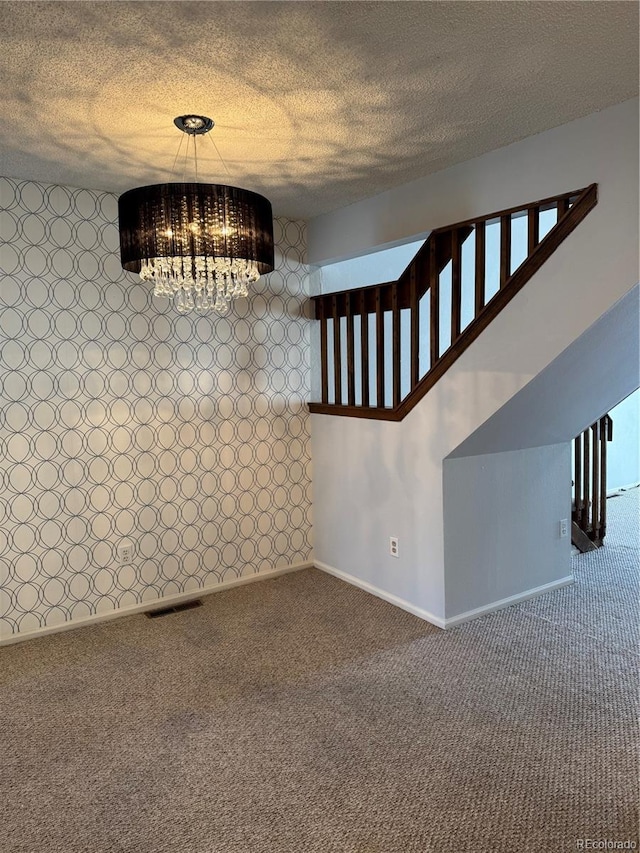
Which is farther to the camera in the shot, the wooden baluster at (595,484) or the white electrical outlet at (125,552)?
the wooden baluster at (595,484)

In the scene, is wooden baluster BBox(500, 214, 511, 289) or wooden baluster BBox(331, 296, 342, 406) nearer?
wooden baluster BBox(500, 214, 511, 289)

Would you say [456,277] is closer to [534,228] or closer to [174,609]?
[534,228]

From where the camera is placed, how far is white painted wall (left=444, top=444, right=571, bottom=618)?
3475 mm

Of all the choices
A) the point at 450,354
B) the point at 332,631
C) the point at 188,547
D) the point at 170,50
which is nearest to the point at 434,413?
the point at 450,354

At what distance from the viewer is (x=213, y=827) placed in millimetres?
2006

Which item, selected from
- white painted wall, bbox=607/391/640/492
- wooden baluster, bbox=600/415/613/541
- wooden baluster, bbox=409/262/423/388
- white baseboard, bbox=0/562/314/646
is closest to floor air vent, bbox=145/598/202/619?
white baseboard, bbox=0/562/314/646

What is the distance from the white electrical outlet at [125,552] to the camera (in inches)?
147

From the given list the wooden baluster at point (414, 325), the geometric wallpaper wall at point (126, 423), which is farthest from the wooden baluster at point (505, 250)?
the geometric wallpaper wall at point (126, 423)

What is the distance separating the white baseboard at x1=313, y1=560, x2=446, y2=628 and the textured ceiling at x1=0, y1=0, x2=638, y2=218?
2.42 metres

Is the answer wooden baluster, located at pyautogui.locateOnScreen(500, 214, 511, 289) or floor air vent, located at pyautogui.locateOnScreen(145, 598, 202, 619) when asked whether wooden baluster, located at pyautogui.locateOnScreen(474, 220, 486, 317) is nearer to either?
wooden baluster, located at pyautogui.locateOnScreen(500, 214, 511, 289)

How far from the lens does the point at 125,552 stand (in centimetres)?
375

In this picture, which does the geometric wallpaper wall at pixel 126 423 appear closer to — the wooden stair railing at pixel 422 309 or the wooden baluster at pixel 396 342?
the wooden stair railing at pixel 422 309

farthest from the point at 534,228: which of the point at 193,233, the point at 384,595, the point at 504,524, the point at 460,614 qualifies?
the point at 384,595

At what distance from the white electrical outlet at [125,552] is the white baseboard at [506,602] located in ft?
6.18
